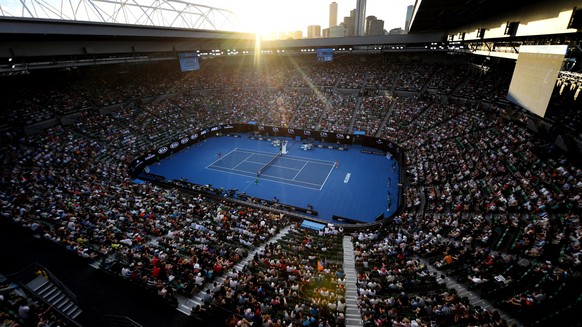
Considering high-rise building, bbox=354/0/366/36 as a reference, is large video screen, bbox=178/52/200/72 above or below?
below

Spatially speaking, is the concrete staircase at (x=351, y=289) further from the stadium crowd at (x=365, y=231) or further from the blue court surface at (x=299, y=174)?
the blue court surface at (x=299, y=174)

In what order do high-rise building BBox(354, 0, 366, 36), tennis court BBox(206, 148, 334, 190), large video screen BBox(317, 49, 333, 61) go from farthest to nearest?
high-rise building BBox(354, 0, 366, 36) < large video screen BBox(317, 49, 333, 61) < tennis court BBox(206, 148, 334, 190)

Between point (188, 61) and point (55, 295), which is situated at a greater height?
point (188, 61)

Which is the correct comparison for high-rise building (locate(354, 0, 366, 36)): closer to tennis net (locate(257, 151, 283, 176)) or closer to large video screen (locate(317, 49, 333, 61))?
large video screen (locate(317, 49, 333, 61))

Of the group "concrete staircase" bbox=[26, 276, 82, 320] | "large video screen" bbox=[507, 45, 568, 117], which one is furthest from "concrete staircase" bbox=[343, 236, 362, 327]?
"large video screen" bbox=[507, 45, 568, 117]

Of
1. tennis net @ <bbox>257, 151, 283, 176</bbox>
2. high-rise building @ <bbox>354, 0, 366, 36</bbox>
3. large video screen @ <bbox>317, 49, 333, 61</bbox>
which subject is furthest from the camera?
high-rise building @ <bbox>354, 0, 366, 36</bbox>

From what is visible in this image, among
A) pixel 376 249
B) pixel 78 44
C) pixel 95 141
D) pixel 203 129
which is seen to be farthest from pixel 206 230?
pixel 78 44

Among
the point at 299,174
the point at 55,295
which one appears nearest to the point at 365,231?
the point at 299,174

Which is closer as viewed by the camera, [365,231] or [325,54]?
[365,231]

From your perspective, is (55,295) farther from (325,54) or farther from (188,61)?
(325,54)
